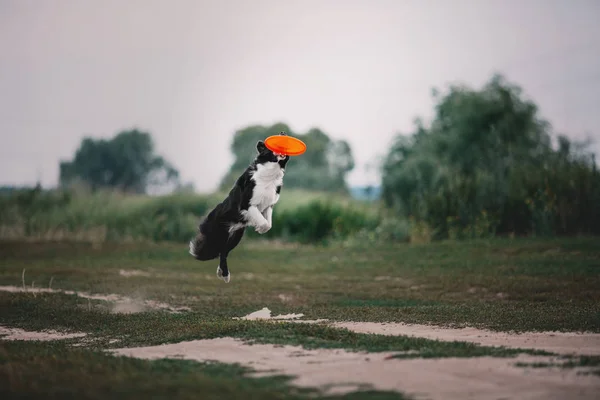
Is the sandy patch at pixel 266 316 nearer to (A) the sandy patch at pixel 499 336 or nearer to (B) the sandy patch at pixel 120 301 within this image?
(A) the sandy patch at pixel 499 336

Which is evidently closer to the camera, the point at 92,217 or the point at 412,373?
the point at 412,373

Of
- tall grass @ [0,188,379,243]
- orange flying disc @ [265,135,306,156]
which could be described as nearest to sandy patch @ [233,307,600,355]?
orange flying disc @ [265,135,306,156]

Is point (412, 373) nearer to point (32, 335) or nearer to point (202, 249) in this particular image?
point (202, 249)

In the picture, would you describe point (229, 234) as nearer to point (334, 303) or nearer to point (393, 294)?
point (334, 303)

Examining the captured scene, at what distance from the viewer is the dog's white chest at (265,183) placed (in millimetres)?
10023

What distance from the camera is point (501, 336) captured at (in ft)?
32.9

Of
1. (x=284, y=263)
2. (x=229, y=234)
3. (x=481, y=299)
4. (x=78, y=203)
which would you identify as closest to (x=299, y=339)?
(x=229, y=234)

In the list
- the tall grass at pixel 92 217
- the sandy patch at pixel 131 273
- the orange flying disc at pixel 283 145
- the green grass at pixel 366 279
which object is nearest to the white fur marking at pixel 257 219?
the orange flying disc at pixel 283 145

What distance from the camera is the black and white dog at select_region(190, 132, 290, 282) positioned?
1002 centimetres

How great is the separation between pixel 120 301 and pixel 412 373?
942 centimetres

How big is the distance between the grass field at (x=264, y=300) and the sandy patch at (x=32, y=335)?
0.98 ft

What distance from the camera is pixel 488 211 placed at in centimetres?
2717

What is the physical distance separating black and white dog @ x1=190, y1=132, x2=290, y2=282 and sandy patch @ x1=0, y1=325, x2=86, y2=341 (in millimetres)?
2718

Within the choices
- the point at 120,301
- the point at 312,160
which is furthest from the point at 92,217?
the point at 312,160
